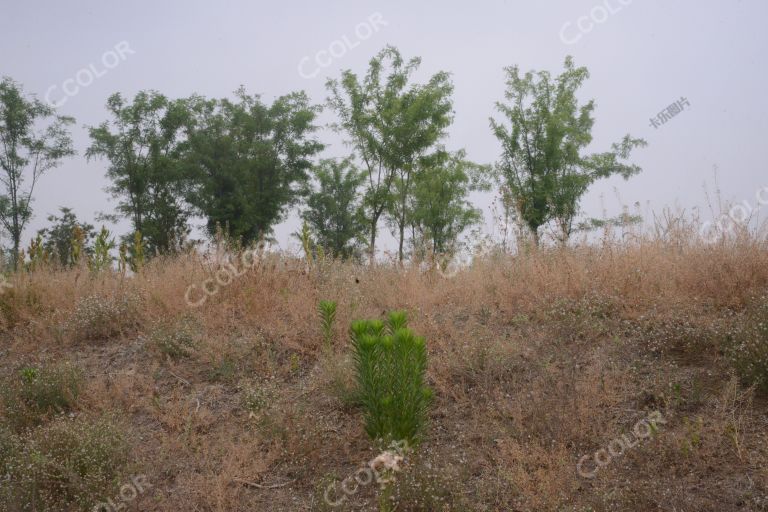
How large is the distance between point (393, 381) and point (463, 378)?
1.13 m

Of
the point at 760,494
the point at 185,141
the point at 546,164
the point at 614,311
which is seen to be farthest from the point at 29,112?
the point at 760,494

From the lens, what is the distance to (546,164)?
30.4m

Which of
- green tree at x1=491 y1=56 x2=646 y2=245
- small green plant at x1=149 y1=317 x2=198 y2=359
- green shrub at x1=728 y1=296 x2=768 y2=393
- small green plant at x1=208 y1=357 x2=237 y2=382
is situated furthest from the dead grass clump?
green tree at x1=491 y1=56 x2=646 y2=245

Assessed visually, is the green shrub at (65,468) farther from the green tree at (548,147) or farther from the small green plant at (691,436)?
the green tree at (548,147)

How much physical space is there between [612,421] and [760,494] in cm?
107

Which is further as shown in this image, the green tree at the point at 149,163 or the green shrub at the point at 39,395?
the green tree at the point at 149,163

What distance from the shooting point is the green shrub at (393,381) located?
4652mm

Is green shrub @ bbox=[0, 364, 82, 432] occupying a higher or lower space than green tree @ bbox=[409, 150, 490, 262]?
lower

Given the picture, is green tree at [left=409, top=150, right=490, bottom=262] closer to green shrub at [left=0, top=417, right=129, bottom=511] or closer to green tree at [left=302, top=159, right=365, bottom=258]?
green tree at [left=302, top=159, right=365, bottom=258]

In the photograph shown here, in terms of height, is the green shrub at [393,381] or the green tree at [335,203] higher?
the green tree at [335,203]

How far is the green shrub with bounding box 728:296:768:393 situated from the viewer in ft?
15.9

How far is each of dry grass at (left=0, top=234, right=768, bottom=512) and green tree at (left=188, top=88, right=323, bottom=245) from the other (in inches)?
1064

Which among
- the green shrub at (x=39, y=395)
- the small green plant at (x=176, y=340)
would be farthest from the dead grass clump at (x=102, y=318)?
the green shrub at (x=39, y=395)

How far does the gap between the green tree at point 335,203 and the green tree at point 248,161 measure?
9.58 feet
